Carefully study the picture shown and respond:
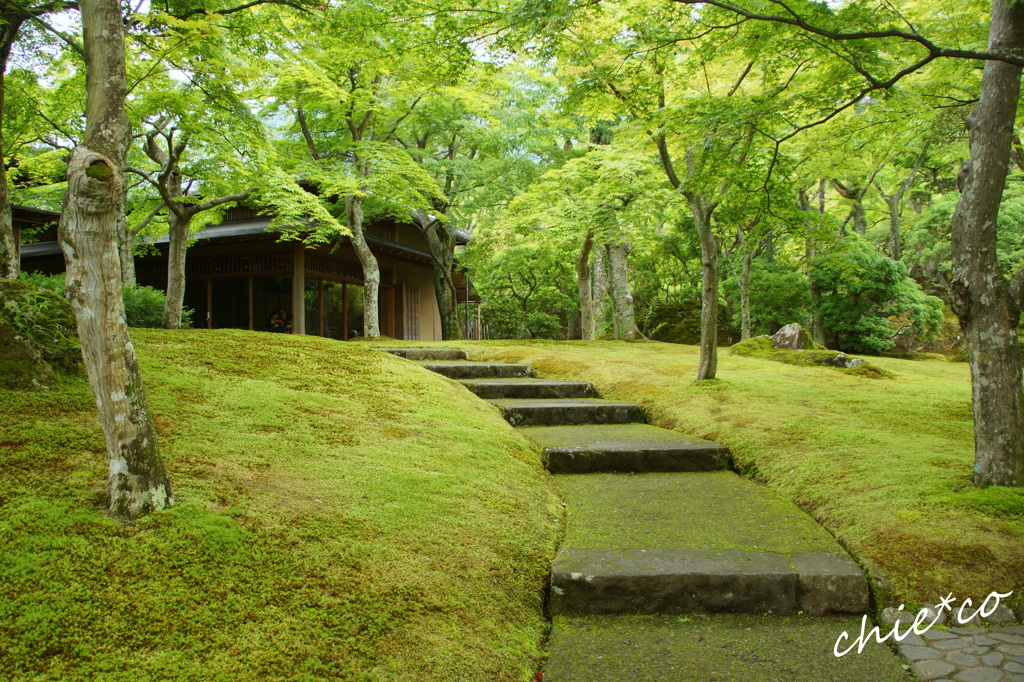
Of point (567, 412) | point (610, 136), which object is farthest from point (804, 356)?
point (610, 136)

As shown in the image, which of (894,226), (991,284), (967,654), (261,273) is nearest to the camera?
(967,654)

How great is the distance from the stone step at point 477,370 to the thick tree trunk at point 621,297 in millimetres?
7060

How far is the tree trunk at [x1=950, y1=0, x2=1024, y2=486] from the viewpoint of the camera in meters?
3.76

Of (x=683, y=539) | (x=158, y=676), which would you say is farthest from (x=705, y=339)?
(x=158, y=676)

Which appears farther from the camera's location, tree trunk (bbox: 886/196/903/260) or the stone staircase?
tree trunk (bbox: 886/196/903/260)

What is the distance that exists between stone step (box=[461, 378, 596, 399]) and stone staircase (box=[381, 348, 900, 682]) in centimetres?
193

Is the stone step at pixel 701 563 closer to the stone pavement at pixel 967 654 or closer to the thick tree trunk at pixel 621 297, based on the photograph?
the stone pavement at pixel 967 654

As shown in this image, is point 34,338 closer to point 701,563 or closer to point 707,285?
point 701,563

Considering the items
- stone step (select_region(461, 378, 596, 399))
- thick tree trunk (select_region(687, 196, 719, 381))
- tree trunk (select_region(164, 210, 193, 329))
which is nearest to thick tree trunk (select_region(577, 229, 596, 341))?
thick tree trunk (select_region(687, 196, 719, 381))

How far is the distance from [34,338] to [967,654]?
17.7 ft

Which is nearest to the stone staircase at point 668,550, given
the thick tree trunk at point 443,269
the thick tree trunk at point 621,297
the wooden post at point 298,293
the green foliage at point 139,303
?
the thick tree trunk at point 621,297

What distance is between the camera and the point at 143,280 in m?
18.3

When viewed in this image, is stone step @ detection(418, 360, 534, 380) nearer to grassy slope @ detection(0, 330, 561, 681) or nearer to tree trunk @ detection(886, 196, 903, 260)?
grassy slope @ detection(0, 330, 561, 681)

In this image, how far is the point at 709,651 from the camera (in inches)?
104
